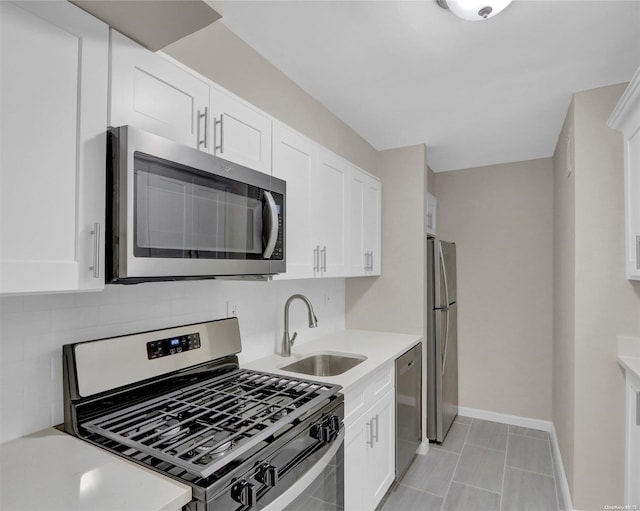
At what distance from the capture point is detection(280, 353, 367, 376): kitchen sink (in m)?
2.23

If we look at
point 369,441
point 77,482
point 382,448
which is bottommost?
point 382,448

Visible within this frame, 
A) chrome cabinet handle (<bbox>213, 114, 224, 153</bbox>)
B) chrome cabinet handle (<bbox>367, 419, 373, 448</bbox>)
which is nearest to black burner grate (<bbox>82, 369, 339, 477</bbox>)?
chrome cabinet handle (<bbox>367, 419, 373, 448</bbox>)

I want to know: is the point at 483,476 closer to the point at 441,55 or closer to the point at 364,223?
the point at 364,223

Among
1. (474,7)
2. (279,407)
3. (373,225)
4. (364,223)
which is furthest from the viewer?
(373,225)

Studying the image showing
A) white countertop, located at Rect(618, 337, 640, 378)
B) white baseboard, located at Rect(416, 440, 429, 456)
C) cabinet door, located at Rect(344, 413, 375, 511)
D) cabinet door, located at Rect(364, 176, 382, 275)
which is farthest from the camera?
white baseboard, located at Rect(416, 440, 429, 456)

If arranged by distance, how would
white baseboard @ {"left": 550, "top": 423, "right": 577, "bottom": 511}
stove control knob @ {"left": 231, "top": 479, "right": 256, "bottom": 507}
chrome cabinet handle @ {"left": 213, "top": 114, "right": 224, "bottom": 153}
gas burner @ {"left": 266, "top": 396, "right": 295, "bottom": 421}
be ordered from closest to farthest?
stove control knob @ {"left": 231, "top": 479, "right": 256, "bottom": 507} → gas burner @ {"left": 266, "top": 396, "right": 295, "bottom": 421} → chrome cabinet handle @ {"left": 213, "top": 114, "right": 224, "bottom": 153} → white baseboard @ {"left": 550, "top": 423, "right": 577, "bottom": 511}

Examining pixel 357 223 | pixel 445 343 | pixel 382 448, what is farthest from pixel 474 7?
pixel 445 343

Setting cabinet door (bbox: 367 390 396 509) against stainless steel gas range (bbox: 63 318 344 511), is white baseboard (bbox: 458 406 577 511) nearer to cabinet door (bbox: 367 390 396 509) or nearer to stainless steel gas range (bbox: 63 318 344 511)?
cabinet door (bbox: 367 390 396 509)

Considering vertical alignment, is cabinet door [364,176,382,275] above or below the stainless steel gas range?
above

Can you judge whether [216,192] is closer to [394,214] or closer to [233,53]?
[233,53]

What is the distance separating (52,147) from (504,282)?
3678mm

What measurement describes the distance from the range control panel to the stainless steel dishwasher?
4.34 feet

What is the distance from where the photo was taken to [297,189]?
6.34ft

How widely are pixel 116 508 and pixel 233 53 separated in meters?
1.75
